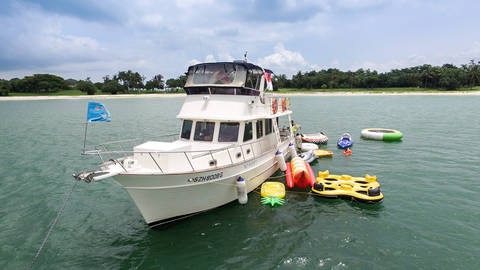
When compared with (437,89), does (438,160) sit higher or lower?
lower

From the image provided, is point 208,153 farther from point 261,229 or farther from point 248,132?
point 261,229

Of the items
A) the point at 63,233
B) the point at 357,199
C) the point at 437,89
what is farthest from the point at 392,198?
the point at 437,89

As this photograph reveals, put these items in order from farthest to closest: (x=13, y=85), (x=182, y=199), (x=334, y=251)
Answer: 1. (x=13, y=85)
2. (x=182, y=199)
3. (x=334, y=251)

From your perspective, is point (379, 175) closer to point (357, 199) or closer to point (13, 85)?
point (357, 199)

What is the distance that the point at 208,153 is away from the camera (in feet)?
35.7

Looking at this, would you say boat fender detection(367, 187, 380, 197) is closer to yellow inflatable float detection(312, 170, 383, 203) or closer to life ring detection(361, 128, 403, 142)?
yellow inflatable float detection(312, 170, 383, 203)

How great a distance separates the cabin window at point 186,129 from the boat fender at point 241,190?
309 centimetres

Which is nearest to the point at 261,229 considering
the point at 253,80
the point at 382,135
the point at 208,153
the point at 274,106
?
the point at 208,153

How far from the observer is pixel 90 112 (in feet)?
26.5

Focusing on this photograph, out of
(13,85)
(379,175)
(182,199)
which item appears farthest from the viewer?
(13,85)

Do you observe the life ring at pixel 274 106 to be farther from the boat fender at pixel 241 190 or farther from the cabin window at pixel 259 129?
the boat fender at pixel 241 190

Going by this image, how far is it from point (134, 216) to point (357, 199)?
28.6 ft

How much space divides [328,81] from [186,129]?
392 feet

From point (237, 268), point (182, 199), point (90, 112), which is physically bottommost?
point (237, 268)
